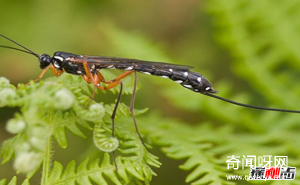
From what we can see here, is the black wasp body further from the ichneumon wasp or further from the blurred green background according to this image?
the blurred green background

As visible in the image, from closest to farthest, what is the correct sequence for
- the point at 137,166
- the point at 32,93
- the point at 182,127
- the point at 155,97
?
the point at 32,93
the point at 137,166
the point at 182,127
the point at 155,97

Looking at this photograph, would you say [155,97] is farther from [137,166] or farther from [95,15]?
[137,166]

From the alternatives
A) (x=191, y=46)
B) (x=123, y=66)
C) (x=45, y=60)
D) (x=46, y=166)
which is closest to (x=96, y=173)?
(x=46, y=166)

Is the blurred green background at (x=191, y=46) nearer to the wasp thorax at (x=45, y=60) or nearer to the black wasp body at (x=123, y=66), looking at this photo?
the black wasp body at (x=123, y=66)

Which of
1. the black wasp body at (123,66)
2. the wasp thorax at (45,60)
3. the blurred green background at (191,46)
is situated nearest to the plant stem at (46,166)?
the black wasp body at (123,66)

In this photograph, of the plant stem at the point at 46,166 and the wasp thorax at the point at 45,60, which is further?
the wasp thorax at the point at 45,60

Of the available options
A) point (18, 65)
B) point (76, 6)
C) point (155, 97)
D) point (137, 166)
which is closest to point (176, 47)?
point (155, 97)

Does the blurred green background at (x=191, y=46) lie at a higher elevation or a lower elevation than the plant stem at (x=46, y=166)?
higher
